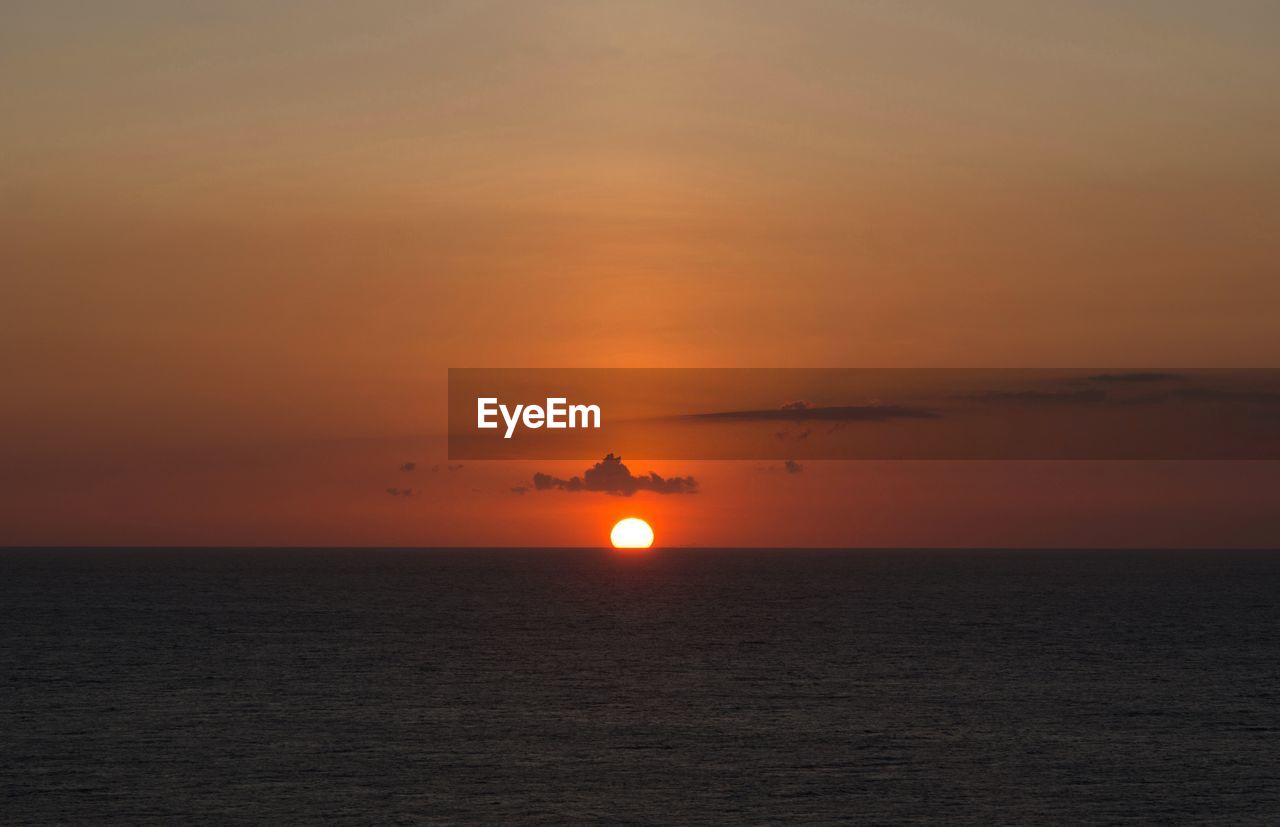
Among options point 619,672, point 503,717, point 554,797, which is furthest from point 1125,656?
point 554,797

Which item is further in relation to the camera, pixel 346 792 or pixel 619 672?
pixel 619 672

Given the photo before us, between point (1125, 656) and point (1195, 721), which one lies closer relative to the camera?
point (1195, 721)

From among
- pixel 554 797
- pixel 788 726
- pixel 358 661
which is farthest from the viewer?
pixel 358 661

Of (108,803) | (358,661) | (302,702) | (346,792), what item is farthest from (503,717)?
(358,661)

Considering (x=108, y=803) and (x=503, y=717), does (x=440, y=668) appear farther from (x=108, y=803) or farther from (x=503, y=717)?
(x=108, y=803)

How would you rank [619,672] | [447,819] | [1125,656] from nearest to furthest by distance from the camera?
[447,819]
[619,672]
[1125,656]

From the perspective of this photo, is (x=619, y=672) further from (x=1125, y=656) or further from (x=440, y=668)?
(x=1125, y=656)

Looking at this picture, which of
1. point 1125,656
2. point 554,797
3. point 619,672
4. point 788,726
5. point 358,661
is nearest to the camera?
point 554,797

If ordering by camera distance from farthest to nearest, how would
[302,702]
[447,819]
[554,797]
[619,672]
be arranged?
1. [619,672]
2. [302,702]
3. [554,797]
4. [447,819]

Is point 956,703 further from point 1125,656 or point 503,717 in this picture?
point 1125,656
